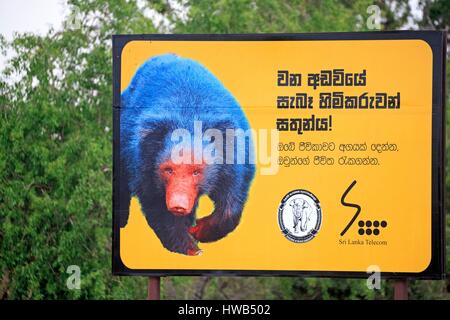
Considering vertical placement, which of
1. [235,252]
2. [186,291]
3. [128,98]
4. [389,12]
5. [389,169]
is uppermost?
[389,12]

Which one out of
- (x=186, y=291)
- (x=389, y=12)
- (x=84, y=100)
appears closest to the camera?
(x=84, y=100)

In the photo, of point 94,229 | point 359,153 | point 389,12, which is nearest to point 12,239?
point 94,229

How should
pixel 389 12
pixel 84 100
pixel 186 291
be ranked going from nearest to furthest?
pixel 84 100 → pixel 186 291 → pixel 389 12

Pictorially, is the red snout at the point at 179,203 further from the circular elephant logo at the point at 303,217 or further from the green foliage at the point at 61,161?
the green foliage at the point at 61,161

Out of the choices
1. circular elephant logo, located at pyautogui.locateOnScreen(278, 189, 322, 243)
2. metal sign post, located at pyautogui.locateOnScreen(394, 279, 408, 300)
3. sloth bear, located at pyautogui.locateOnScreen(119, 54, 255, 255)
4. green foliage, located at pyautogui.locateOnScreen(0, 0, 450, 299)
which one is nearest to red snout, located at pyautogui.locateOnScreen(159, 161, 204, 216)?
sloth bear, located at pyautogui.locateOnScreen(119, 54, 255, 255)

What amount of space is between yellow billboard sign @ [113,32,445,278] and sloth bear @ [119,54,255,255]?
0.04 feet

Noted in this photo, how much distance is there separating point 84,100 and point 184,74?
577cm

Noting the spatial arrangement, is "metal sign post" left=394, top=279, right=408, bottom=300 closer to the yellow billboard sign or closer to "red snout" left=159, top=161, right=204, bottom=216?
the yellow billboard sign

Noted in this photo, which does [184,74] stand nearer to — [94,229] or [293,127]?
[293,127]

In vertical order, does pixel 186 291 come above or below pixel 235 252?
below

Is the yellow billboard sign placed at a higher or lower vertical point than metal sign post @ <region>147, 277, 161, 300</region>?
higher

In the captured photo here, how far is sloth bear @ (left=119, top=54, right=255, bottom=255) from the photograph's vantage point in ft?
32.0

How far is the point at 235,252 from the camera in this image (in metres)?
9.76

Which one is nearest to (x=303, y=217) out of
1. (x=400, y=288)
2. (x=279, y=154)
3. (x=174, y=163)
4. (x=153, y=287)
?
(x=279, y=154)
